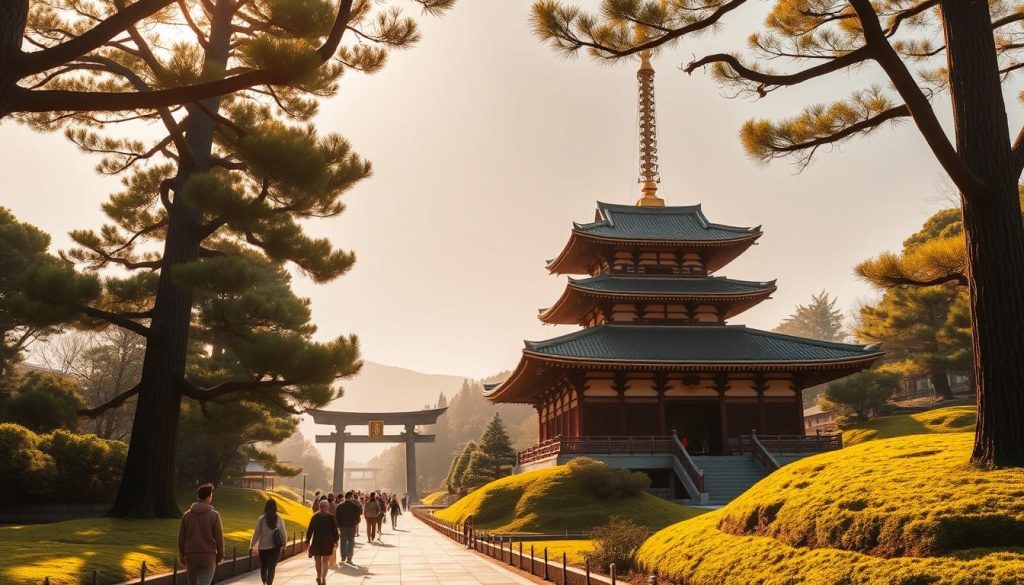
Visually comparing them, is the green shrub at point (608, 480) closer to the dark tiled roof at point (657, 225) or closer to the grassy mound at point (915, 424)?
the dark tiled roof at point (657, 225)

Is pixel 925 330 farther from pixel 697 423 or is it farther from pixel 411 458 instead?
pixel 411 458

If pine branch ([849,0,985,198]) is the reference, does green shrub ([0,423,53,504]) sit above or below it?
below

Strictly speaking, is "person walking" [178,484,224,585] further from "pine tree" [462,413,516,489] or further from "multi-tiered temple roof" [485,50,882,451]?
"pine tree" [462,413,516,489]

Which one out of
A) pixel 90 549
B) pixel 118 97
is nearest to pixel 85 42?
pixel 118 97

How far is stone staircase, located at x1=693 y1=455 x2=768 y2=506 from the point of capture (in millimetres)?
27359

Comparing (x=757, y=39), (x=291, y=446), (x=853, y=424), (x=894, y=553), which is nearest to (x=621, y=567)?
(x=894, y=553)

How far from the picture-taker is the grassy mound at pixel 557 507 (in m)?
22.8

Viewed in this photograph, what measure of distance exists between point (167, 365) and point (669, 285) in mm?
23823

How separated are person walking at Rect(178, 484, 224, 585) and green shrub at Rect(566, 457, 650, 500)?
57.7 feet

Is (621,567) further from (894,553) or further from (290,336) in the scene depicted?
(290,336)

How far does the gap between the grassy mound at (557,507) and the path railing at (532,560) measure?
5.67 ft

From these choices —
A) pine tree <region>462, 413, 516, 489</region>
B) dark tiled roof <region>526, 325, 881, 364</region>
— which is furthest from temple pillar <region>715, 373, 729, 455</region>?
pine tree <region>462, 413, 516, 489</region>

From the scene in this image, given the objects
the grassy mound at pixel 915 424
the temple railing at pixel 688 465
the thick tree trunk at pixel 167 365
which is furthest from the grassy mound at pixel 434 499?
the thick tree trunk at pixel 167 365

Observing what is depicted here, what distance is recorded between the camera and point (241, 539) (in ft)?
58.9
